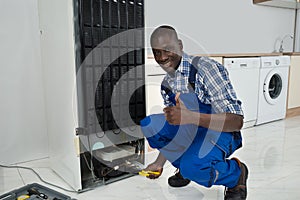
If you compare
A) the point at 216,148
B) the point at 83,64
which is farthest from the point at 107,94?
the point at 216,148

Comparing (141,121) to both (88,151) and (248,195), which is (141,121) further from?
(248,195)

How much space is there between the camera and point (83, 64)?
1346 millimetres

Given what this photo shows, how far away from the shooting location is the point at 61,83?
1.47m

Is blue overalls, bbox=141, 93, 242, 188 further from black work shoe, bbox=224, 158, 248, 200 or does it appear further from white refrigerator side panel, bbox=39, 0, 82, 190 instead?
white refrigerator side panel, bbox=39, 0, 82, 190

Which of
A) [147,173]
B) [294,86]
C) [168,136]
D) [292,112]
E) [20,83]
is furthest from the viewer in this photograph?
[292,112]

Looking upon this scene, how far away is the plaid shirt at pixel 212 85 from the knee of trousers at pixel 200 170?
234mm

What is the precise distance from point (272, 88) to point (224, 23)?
2.88 ft

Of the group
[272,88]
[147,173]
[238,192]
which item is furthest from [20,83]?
[272,88]

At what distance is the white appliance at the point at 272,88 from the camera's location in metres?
2.69

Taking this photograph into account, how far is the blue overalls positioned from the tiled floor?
182 millimetres

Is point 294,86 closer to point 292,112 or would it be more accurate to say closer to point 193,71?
point 292,112

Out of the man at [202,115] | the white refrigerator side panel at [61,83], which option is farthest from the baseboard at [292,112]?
the white refrigerator side panel at [61,83]

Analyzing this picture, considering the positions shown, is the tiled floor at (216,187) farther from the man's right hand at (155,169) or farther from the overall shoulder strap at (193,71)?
the overall shoulder strap at (193,71)

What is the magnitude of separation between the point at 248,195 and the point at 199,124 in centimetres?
49
